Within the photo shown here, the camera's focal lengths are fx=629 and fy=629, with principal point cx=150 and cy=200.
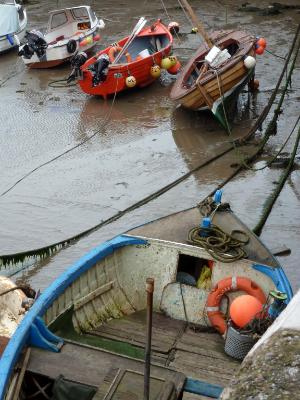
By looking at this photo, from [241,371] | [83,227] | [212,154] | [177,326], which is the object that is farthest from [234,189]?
[241,371]

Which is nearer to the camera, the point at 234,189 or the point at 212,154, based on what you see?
the point at 234,189

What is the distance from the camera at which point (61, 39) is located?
19.5 metres

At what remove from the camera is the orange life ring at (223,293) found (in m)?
6.98

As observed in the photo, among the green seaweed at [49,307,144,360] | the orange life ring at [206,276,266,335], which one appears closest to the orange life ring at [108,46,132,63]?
the orange life ring at [206,276,266,335]

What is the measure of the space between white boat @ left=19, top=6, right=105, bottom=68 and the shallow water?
1.49 feet

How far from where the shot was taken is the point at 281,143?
42.6 feet

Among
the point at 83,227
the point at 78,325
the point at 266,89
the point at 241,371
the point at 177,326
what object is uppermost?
the point at 241,371

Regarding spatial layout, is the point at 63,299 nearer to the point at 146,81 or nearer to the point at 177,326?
the point at 177,326

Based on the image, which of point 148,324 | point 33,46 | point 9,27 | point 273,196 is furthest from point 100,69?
point 148,324

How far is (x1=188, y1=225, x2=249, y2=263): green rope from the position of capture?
7121 mm

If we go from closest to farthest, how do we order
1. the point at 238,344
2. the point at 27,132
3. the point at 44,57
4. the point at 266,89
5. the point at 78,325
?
the point at 238,344 → the point at 78,325 → the point at 27,132 → the point at 266,89 → the point at 44,57

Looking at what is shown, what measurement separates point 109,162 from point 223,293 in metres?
6.25

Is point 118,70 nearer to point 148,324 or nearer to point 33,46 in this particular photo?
point 33,46

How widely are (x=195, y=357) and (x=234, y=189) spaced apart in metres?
5.15
